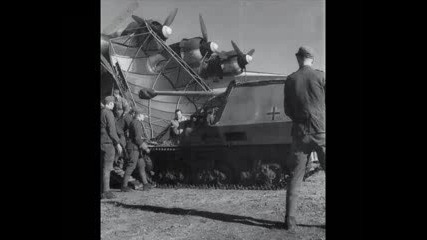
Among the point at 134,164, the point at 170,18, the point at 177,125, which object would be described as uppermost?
the point at 170,18

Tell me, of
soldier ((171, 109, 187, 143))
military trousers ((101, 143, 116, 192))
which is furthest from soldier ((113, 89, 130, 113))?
soldier ((171, 109, 187, 143))

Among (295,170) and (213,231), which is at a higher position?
(295,170)

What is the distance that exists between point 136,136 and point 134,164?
1.63ft

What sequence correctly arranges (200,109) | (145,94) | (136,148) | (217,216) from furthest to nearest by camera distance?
(200,109)
(136,148)
(145,94)
(217,216)

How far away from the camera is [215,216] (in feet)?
15.6

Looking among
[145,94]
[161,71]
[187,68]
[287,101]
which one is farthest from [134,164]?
[287,101]

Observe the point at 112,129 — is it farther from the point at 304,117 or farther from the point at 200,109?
the point at 304,117

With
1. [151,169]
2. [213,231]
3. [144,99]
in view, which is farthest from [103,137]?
[213,231]

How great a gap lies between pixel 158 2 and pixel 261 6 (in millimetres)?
1078

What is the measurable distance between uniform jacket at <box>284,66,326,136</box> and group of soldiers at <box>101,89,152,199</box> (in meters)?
2.41

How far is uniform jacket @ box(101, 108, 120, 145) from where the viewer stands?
5.91m

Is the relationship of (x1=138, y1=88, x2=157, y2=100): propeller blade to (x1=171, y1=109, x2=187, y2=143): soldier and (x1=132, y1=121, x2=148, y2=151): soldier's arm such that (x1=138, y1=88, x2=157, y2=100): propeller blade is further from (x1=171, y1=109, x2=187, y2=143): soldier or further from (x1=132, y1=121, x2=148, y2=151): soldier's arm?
(x1=171, y1=109, x2=187, y2=143): soldier
